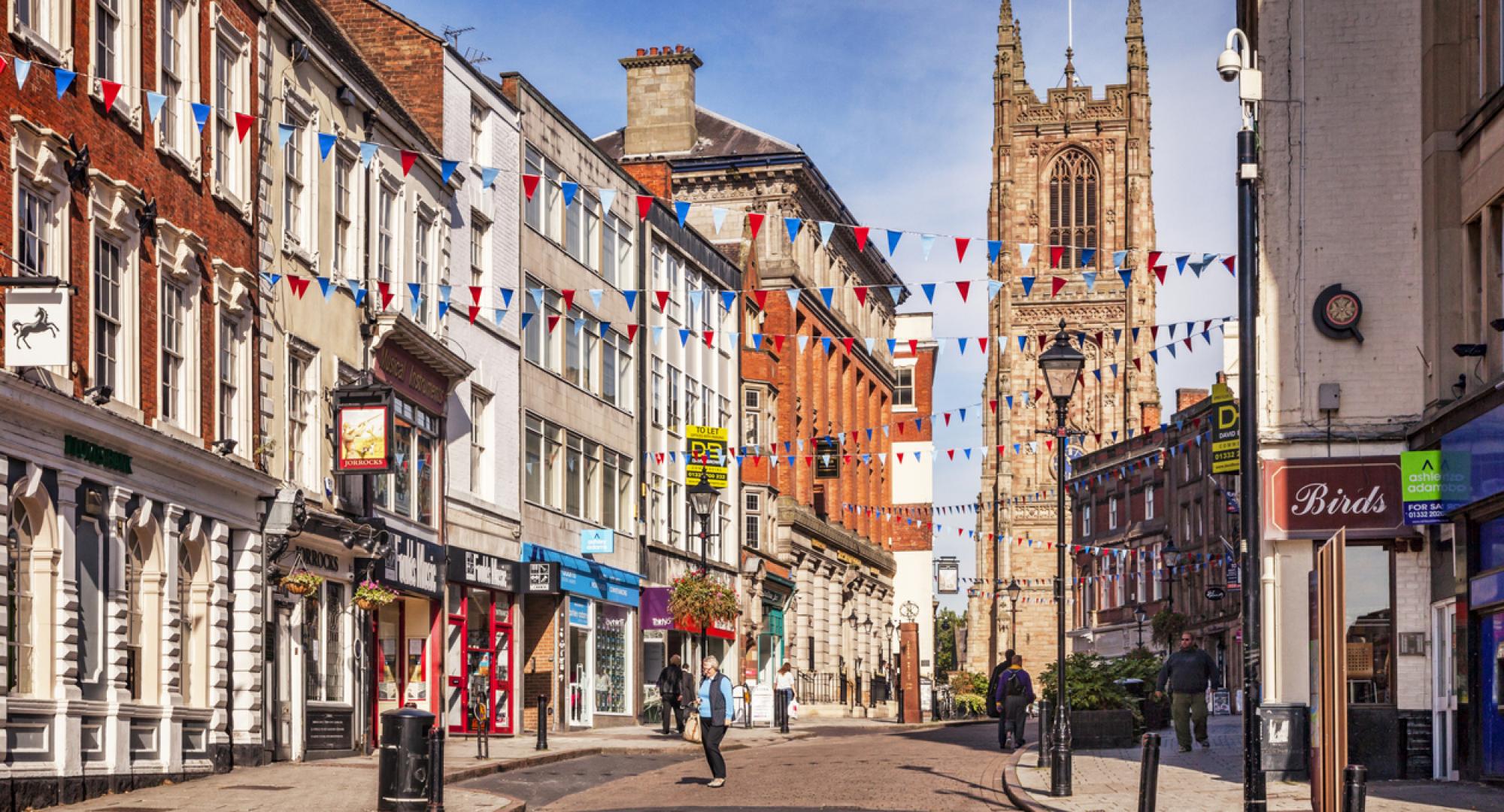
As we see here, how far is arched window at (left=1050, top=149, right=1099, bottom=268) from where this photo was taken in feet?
441

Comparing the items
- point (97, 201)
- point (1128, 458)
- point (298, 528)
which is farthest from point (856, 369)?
point (97, 201)

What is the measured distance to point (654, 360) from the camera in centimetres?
4978

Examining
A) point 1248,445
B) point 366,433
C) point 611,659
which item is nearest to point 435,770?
point 1248,445

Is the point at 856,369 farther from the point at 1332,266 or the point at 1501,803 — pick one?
the point at 1501,803

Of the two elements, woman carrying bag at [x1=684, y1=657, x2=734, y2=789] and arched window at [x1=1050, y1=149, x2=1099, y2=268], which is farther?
arched window at [x1=1050, y1=149, x2=1099, y2=268]

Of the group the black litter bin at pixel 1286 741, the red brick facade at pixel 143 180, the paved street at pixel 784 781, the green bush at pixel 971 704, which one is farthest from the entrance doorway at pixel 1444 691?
the green bush at pixel 971 704

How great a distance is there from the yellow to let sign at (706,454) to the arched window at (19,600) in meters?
32.1

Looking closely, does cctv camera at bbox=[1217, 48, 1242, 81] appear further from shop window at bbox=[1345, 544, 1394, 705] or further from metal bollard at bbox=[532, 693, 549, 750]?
metal bollard at bbox=[532, 693, 549, 750]

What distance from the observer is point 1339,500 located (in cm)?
2414

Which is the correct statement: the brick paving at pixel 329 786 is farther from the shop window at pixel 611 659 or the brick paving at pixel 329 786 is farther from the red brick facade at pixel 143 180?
the shop window at pixel 611 659

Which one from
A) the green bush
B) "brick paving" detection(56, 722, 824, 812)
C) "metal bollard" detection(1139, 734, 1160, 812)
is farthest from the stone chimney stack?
"metal bollard" detection(1139, 734, 1160, 812)

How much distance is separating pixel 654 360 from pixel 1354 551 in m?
27.3

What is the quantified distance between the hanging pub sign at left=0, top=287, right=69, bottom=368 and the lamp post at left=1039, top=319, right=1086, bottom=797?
10.1 m

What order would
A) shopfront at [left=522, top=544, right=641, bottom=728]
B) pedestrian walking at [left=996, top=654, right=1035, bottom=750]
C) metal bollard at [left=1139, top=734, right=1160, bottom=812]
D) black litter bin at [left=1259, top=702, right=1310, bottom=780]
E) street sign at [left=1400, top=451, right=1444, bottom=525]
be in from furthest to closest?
shopfront at [left=522, top=544, right=641, bottom=728]
pedestrian walking at [left=996, top=654, right=1035, bottom=750]
black litter bin at [left=1259, top=702, right=1310, bottom=780]
street sign at [left=1400, top=451, right=1444, bottom=525]
metal bollard at [left=1139, top=734, right=1160, bottom=812]
